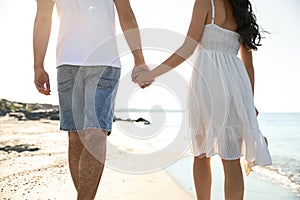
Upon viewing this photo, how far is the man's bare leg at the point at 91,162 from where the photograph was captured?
Answer: 197cm

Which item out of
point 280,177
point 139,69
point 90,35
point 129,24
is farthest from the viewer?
point 280,177

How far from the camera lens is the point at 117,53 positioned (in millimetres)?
2160

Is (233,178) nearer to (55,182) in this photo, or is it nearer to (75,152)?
(75,152)

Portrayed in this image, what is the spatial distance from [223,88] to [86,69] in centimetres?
80

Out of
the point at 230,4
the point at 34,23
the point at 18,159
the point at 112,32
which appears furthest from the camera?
the point at 18,159

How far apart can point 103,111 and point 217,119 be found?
2.31 feet

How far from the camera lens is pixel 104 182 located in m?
4.02

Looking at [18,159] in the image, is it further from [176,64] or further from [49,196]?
[176,64]

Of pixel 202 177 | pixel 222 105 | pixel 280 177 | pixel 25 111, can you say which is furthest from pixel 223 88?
pixel 25 111

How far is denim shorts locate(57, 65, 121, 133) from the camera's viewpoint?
2.03 metres

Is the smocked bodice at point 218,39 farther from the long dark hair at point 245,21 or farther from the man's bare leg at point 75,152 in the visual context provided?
the man's bare leg at point 75,152

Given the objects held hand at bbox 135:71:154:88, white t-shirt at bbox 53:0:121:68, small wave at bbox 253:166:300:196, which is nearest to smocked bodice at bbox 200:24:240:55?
held hand at bbox 135:71:154:88

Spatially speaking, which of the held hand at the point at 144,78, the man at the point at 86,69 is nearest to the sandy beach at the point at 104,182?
the held hand at the point at 144,78

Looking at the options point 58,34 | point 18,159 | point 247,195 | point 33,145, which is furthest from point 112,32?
point 33,145
